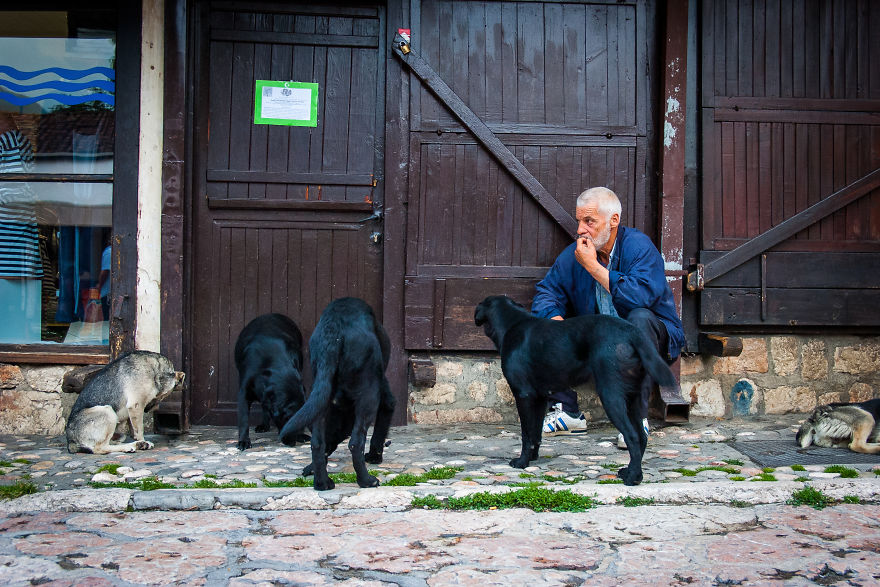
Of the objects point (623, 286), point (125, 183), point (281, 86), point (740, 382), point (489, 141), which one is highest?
point (281, 86)

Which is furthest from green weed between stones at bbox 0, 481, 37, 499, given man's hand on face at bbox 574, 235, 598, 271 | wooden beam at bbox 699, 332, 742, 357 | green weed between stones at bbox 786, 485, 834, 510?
wooden beam at bbox 699, 332, 742, 357

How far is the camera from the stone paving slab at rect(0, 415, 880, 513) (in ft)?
11.7

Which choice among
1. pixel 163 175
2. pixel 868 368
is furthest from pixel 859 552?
pixel 163 175

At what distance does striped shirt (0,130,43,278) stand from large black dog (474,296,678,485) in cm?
336

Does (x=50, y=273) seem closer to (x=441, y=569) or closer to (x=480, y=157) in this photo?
(x=480, y=157)

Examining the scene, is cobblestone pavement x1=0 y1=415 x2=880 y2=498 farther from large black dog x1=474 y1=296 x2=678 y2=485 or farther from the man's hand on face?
the man's hand on face

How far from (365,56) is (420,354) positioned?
221 centimetres

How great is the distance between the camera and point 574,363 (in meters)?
3.93

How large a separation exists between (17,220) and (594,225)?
405 centimetres

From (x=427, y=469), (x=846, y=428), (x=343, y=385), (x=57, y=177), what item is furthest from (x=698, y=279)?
(x=57, y=177)

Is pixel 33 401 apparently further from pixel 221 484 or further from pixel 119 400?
pixel 221 484

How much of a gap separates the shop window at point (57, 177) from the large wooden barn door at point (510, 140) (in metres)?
2.19

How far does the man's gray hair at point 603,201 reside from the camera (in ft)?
16.1

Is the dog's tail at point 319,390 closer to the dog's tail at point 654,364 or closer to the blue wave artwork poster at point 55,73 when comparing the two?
the dog's tail at point 654,364
